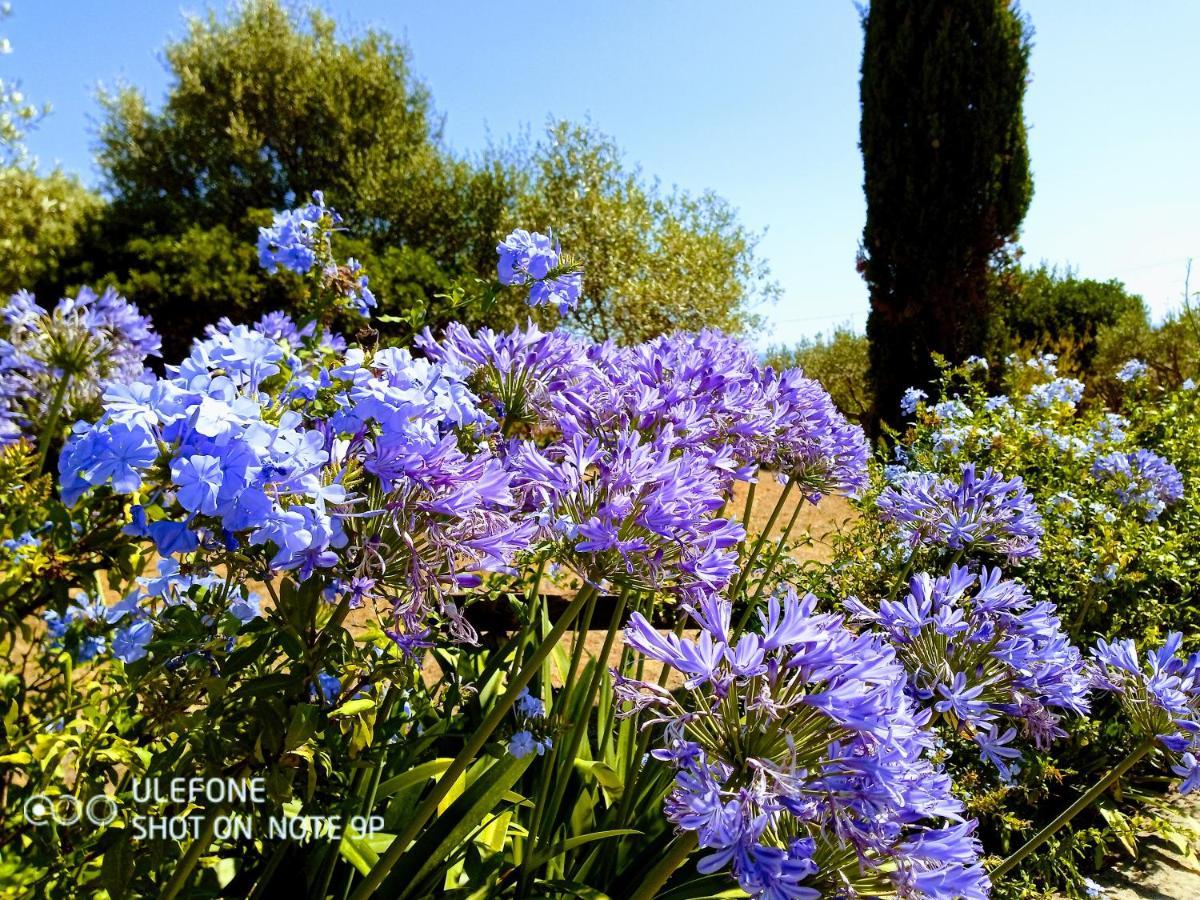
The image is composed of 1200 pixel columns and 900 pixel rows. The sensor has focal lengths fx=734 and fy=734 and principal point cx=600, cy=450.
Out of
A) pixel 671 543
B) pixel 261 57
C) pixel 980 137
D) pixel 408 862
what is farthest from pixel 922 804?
pixel 261 57

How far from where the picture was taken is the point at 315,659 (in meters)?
1.15

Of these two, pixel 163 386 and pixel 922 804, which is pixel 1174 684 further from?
pixel 163 386

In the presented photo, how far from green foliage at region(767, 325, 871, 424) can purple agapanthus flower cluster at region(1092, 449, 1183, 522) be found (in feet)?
25.3

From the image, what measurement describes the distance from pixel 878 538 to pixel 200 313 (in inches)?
396

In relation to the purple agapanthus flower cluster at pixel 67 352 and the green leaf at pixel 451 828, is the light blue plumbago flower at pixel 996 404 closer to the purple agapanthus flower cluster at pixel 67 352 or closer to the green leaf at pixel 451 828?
the green leaf at pixel 451 828

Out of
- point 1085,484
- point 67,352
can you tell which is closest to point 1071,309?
point 1085,484

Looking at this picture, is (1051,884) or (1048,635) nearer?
(1048,635)

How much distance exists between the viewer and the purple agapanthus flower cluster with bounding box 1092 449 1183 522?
12.4 feet

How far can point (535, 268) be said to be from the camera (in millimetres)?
1933

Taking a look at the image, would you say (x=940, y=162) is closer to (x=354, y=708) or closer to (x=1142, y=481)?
(x=1142, y=481)

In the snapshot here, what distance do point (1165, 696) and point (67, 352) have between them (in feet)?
9.28

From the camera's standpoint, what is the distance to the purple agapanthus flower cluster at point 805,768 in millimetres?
949

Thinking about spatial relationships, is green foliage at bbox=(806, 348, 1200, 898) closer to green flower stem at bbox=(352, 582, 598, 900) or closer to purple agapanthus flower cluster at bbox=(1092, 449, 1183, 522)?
purple agapanthus flower cluster at bbox=(1092, 449, 1183, 522)

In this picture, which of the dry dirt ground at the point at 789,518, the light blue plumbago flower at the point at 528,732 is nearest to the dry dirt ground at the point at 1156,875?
the dry dirt ground at the point at 789,518
